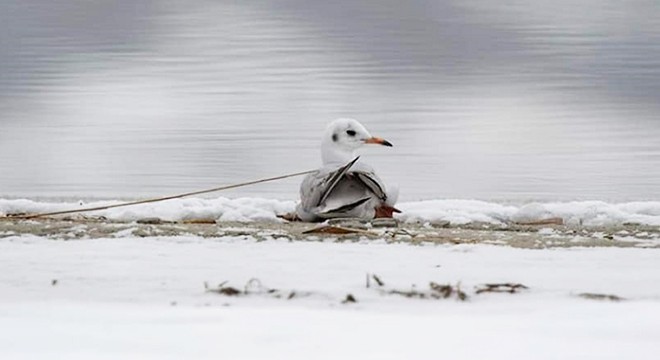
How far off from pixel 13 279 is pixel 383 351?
558mm

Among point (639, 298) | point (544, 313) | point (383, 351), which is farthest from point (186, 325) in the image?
point (639, 298)

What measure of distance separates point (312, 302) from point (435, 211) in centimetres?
139

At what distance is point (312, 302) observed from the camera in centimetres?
112

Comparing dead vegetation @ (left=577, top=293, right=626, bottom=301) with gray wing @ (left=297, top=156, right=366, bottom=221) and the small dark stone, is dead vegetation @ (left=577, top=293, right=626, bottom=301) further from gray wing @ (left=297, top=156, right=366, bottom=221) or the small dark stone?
gray wing @ (left=297, top=156, right=366, bottom=221)

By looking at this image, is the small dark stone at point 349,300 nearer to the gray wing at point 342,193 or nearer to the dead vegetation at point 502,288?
the dead vegetation at point 502,288

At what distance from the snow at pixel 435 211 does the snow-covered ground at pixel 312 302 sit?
2.53 feet

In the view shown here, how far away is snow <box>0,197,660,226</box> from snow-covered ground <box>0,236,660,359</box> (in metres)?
0.77

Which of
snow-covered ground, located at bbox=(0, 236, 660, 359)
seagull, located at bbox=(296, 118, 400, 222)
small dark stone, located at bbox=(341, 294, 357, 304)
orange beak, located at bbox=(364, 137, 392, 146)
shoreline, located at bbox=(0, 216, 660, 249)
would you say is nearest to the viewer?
snow-covered ground, located at bbox=(0, 236, 660, 359)

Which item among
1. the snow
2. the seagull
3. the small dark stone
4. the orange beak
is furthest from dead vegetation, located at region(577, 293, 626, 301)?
the orange beak

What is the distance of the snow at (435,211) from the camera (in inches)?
93.6

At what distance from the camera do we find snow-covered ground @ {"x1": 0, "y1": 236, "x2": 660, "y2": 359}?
0.88 meters

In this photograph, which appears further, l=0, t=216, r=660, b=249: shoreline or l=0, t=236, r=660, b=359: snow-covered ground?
l=0, t=216, r=660, b=249: shoreline

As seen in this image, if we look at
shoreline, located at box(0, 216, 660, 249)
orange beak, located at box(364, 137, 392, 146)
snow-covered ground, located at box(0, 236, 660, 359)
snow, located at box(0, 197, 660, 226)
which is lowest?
snow-covered ground, located at box(0, 236, 660, 359)

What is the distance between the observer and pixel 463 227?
7.29 ft
